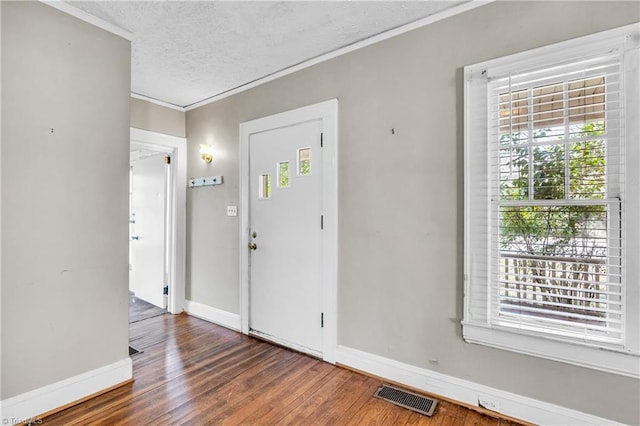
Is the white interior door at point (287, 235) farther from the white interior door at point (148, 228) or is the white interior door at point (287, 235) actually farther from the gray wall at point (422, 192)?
the white interior door at point (148, 228)

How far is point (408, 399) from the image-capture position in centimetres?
202

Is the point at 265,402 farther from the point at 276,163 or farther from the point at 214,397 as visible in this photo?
the point at 276,163

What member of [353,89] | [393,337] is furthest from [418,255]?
[353,89]

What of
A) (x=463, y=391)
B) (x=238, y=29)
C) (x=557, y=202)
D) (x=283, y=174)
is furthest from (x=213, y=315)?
(x=557, y=202)

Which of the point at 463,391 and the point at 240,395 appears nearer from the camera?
the point at 463,391

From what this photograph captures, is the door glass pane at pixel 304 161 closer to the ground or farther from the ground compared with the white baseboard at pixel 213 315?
farther from the ground

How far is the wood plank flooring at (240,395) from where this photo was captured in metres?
1.85

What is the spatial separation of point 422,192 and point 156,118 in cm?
306

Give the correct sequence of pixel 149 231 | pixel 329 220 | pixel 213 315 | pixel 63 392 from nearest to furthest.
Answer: pixel 63 392, pixel 329 220, pixel 213 315, pixel 149 231

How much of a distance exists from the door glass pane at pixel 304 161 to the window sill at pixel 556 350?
166 centimetres

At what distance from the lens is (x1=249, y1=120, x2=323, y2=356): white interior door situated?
266 cm

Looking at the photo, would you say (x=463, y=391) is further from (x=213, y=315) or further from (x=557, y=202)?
(x=213, y=315)

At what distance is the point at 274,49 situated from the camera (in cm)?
248

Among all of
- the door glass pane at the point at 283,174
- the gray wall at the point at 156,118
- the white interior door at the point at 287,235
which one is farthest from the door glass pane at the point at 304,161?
the gray wall at the point at 156,118
